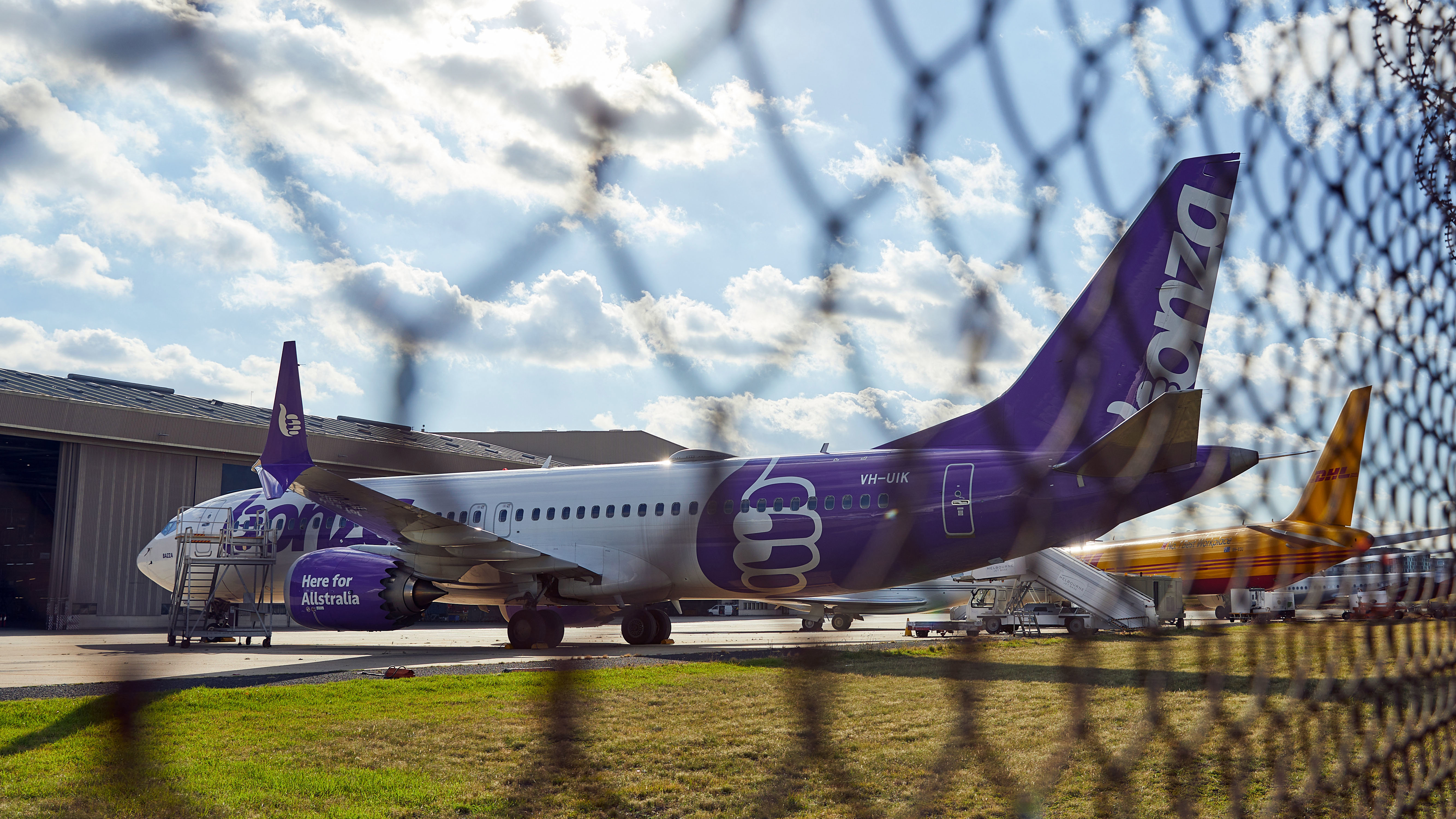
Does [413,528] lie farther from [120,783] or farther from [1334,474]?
[1334,474]

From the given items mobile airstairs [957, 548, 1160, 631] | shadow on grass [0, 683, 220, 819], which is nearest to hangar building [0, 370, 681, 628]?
shadow on grass [0, 683, 220, 819]

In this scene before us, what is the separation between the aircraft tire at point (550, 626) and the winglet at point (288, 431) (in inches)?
453

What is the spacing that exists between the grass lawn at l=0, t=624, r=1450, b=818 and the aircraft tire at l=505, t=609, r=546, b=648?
758cm

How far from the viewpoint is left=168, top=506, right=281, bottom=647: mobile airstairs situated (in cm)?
2073

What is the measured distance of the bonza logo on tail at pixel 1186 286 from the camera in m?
3.19

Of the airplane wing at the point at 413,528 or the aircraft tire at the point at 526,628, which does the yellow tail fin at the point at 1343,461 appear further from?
the aircraft tire at the point at 526,628

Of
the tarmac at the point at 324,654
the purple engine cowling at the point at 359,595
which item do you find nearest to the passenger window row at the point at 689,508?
the purple engine cowling at the point at 359,595

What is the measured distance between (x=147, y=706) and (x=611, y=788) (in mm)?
4624

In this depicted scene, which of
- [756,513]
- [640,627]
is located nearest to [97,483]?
[640,627]

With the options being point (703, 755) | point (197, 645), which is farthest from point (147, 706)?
point (197, 645)

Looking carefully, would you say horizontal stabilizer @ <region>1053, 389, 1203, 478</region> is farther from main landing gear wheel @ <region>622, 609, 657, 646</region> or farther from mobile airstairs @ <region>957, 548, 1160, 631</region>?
mobile airstairs @ <region>957, 548, 1160, 631</region>

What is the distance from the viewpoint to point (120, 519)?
1270 inches

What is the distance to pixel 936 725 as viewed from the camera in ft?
26.2

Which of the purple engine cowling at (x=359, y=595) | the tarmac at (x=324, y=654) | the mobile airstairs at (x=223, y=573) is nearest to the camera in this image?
the tarmac at (x=324, y=654)
